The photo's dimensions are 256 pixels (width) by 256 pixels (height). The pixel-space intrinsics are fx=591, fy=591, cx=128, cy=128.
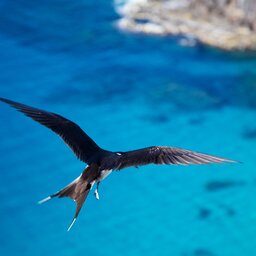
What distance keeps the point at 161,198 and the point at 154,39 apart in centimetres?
450

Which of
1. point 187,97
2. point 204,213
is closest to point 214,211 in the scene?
point 204,213

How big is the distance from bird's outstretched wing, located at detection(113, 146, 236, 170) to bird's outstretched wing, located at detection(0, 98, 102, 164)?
0.28 m

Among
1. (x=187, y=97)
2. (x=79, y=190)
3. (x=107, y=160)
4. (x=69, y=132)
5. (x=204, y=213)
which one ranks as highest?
(x=187, y=97)

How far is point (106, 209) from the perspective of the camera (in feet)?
25.4

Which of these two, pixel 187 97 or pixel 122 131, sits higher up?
pixel 187 97

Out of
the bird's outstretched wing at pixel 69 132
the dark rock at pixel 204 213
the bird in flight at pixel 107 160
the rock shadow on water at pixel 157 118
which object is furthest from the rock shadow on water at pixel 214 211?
the bird in flight at pixel 107 160

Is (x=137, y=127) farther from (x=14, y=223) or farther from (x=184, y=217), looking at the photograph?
(x=14, y=223)

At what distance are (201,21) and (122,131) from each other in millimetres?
3852

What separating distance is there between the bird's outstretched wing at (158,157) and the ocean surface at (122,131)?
426 cm

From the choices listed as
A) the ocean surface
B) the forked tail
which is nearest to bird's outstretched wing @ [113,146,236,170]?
the forked tail

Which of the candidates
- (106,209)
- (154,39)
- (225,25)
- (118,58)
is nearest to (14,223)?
(106,209)

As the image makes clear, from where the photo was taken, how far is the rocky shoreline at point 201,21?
1130 centimetres

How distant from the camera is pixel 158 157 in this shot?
3.04 metres

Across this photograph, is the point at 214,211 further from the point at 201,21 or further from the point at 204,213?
the point at 201,21
